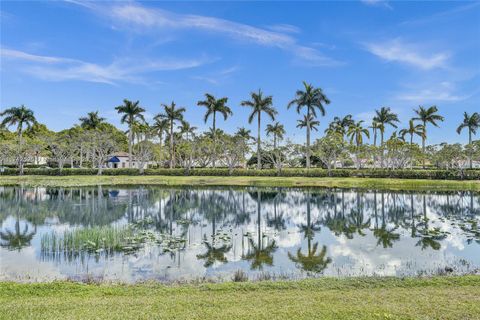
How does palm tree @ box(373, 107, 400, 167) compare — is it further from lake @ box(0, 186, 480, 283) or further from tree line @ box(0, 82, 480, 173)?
lake @ box(0, 186, 480, 283)

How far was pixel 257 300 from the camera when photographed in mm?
8828

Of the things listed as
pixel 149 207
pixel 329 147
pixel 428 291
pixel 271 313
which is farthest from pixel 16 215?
pixel 329 147

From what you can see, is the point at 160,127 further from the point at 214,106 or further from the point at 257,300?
the point at 257,300

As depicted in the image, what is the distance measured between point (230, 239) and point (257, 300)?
33.6 ft

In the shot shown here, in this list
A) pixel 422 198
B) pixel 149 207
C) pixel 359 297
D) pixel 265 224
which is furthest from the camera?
pixel 422 198

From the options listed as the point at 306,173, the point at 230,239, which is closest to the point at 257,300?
the point at 230,239

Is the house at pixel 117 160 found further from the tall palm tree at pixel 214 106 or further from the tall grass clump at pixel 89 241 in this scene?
the tall grass clump at pixel 89 241

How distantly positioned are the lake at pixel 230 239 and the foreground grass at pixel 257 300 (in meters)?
2.13

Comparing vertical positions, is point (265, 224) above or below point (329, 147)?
below

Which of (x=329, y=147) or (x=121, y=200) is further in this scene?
(x=329, y=147)

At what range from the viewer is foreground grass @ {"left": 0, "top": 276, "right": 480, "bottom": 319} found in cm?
770

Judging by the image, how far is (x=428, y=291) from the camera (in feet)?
→ 31.4

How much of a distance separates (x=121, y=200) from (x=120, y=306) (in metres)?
28.3

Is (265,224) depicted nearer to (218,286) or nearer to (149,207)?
(149,207)
